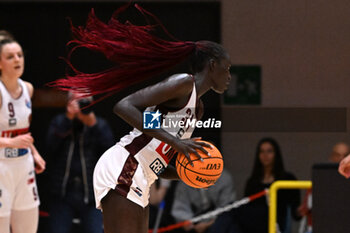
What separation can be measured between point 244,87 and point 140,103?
355 cm

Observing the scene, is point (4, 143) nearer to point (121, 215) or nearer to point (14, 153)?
point (14, 153)

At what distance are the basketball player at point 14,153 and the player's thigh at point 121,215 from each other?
153 centimetres

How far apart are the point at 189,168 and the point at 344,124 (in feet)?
11.2

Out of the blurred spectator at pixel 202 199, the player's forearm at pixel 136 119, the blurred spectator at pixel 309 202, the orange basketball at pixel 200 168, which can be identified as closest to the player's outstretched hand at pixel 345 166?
the orange basketball at pixel 200 168

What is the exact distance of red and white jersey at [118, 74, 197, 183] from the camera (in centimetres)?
379

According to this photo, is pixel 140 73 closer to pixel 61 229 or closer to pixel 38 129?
pixel 61 229

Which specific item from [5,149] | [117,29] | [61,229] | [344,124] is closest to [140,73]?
[117,29]

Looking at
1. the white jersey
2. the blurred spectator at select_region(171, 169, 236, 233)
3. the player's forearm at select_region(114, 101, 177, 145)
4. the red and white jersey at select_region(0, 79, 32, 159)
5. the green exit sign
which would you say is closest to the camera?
the player's forearm at select_region(114, 101, 177, 145)

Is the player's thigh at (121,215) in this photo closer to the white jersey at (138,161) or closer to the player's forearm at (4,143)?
the white jersey at (138,161)

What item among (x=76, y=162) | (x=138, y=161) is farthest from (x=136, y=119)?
(x=76, y=162)

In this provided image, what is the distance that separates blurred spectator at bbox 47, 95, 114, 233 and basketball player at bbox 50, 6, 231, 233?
5.98ft

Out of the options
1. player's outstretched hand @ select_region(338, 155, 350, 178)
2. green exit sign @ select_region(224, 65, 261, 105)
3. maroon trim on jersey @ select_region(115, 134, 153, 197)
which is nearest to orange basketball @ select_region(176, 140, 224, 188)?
maroon trim on jersey @ select_region(115, 134, 153, 197)

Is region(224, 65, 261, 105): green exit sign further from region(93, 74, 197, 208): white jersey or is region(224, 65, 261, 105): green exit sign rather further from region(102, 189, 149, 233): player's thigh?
region(102, 189, 149, 233): player's thigh

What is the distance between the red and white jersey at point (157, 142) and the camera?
12.4 feet
